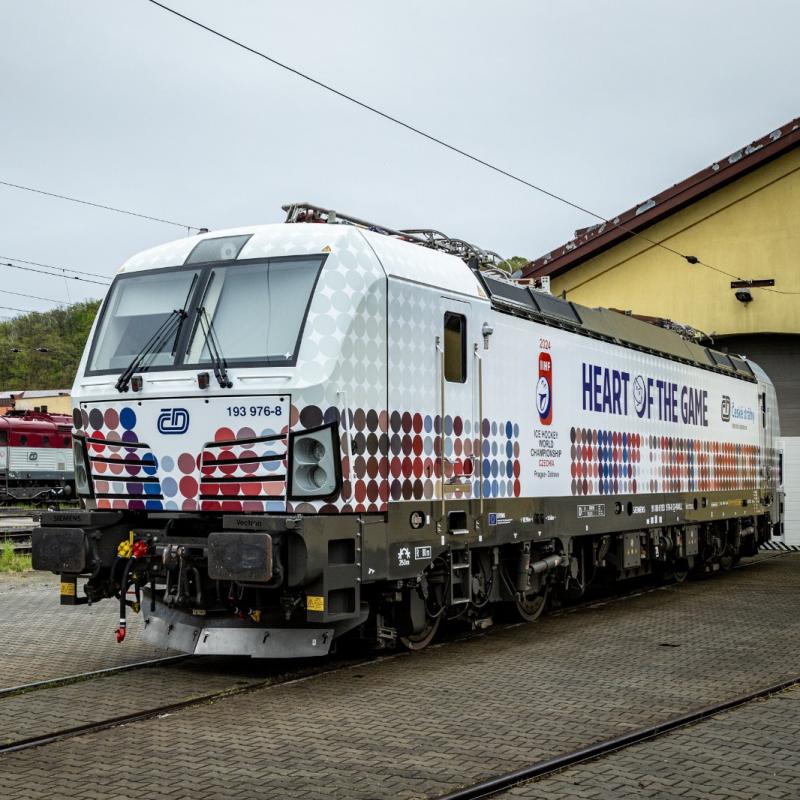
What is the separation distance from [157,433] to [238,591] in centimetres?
145

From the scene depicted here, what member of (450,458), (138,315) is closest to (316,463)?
(450,458)

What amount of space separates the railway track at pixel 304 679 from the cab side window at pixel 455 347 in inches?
103

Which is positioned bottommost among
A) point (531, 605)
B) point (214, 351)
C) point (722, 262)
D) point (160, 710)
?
point (160, 710)

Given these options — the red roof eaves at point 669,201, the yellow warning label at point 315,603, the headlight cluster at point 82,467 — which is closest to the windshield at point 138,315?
the headlight cluster at point 82,467

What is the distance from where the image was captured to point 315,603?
848cm

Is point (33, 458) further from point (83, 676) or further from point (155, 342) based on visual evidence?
point (155, 342)

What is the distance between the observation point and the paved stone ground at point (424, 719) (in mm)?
6191

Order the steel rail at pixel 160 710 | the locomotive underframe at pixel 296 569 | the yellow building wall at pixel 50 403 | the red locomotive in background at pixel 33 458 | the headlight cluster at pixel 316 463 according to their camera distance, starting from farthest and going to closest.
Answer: the yellow building wall at pixel 50 403
the red locomotive in background at pixel 33 458
the headlight cluster at pixel 316 463
the locomotive underframe at pixel 296 569
the steel rail at pixel 160 710

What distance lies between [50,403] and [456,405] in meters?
59.4

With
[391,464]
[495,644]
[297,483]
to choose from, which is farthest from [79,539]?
[495,644]

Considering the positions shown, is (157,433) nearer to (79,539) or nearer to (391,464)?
(79,539)

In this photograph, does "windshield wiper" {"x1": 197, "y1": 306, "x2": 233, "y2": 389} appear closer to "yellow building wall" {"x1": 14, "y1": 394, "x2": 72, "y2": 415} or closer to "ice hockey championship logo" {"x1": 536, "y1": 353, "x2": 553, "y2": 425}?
"ice hockey championship logo" {"x1": 536, "y1": 353, "x2": 553, "y2": 425}

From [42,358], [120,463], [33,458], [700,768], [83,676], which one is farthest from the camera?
[42,358]

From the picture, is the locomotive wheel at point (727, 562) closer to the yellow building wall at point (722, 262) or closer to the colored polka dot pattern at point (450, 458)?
the yellow building wall at point (722, 262)
